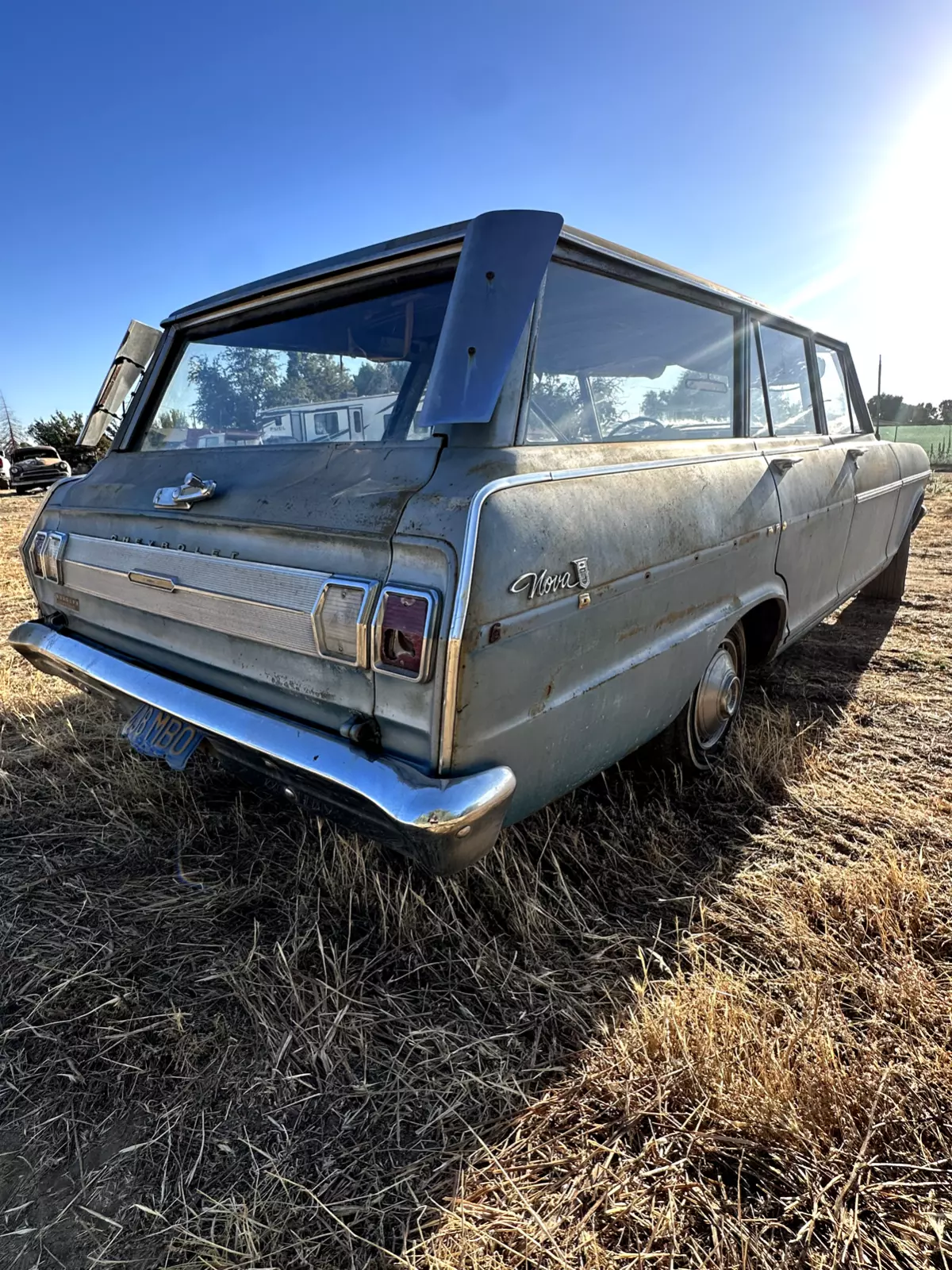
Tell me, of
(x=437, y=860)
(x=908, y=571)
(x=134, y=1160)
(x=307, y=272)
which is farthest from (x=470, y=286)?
(x=908, y=571)

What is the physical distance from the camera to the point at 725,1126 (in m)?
1.44

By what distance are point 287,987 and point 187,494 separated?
54.1 inches

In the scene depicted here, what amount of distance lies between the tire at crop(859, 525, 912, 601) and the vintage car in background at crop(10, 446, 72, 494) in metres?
19.3

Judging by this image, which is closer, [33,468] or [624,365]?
[624,365]

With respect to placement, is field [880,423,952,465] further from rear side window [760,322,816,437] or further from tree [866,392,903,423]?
rear side window [760,322,816,437]

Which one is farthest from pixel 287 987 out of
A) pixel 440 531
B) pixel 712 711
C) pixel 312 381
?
pixel 312 381

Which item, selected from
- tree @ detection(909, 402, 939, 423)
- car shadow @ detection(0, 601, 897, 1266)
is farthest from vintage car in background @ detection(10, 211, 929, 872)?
tree @ detection(909, 402, 939, 423)

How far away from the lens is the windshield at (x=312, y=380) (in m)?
2.07

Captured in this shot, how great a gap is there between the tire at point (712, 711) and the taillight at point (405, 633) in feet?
4.33

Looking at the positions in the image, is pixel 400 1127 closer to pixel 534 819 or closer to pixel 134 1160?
pixel 134 1160

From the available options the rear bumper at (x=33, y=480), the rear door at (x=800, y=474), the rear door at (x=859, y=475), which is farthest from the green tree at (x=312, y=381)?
the rear bumper at (x=33, y=480)

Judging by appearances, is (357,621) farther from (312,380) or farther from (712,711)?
(712,711)

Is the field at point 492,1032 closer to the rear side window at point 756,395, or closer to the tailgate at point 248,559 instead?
the tailgate at point 248,559

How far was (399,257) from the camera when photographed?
2014mm
